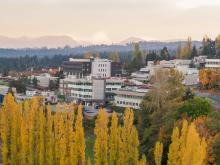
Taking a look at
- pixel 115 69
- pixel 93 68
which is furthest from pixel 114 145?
pixel 115 69

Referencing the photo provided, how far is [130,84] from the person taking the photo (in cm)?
5150

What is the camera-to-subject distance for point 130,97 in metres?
46.2

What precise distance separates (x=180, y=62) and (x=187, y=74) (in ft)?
30.4

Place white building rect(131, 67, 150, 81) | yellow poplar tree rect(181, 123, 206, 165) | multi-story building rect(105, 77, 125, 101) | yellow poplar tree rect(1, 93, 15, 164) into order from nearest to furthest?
1. yellow poplar tree rect(181, 123, 206, 165)
2. yellow poplar tree rect(1, 93, 15, 164)
3. multi-story building rect(105, 77, 125, 101)
4. white building rect(131, 67, 150, 81)

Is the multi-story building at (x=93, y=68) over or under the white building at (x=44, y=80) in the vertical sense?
over

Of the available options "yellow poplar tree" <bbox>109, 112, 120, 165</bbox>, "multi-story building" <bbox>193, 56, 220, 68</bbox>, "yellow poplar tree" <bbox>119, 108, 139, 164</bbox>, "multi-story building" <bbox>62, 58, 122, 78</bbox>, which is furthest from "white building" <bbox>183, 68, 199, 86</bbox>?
"yellow poplar tree" <bbox>109, 112, 120, 165</bbox>

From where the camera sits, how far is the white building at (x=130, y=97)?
149 feet

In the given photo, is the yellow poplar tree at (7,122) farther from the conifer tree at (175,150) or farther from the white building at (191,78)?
the white building at (191,78)

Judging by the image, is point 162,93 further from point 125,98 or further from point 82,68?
point 82,68

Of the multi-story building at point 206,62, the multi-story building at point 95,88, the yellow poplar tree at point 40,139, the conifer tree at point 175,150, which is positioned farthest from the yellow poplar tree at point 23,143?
the multi-story building at point 206,62

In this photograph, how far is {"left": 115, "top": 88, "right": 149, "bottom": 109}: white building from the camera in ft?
149

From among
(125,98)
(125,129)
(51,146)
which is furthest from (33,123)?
(125,98)

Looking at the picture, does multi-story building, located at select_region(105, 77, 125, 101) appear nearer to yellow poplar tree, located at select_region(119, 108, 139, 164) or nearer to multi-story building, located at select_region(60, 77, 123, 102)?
multi-story building, located at select_region(60, 77, 123, 102)

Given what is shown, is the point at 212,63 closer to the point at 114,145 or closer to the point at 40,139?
the point at 114,145
